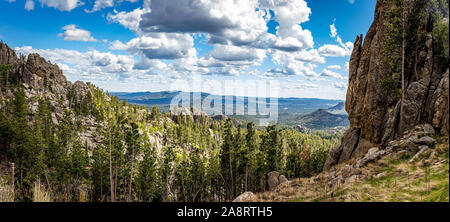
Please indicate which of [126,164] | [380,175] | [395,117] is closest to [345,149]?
[395,117]

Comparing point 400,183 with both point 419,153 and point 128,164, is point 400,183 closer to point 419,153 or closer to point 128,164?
point 419,153

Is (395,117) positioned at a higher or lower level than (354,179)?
higher

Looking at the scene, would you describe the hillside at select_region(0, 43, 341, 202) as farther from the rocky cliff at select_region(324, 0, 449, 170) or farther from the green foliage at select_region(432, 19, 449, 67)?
the green foliage at select_region(432, 19, 449, 67)

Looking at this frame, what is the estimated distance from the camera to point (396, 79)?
23.2 metres

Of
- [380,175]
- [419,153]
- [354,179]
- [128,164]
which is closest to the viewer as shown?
[380,175]

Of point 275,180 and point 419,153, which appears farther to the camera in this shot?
point 275,180

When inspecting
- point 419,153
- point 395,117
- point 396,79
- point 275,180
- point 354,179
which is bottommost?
point 275,180

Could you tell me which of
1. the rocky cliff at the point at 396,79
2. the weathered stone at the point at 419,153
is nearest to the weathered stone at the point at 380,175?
the weathered stone at the point at 419,153

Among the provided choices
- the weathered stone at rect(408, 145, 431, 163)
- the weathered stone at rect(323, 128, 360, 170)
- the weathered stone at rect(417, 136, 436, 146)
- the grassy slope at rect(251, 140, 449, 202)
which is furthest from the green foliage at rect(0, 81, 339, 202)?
the weathered stone at rect(408, 145, 431, 163)

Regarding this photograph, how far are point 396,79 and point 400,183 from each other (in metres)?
16.1

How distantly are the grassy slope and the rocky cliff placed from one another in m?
3.53

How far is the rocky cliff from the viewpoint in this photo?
17094 millimetres

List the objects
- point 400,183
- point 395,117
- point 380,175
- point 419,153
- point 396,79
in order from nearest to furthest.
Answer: point 400,183 → point 380,175 → point 419,153 → point 395,117 → point 396,79
